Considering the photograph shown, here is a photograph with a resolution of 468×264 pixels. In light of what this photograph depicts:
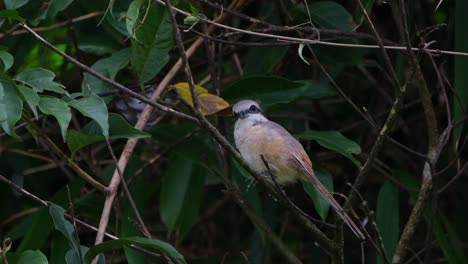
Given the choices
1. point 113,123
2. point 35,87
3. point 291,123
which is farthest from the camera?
point 291,123

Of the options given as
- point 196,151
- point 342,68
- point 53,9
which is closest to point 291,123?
point 342,68

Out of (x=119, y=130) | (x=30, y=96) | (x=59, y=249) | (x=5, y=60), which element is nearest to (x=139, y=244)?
(x=119, y=130)

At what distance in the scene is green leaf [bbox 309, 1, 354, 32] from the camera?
400 cm

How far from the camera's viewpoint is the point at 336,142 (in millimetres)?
3527

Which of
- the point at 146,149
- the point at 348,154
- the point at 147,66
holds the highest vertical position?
the point at 147,66

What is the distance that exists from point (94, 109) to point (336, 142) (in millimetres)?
1165

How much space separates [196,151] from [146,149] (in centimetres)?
73

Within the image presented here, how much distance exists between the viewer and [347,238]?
4730 mm

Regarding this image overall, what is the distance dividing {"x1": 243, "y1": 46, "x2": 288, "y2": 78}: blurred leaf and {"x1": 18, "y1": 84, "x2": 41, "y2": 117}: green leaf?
156 cm

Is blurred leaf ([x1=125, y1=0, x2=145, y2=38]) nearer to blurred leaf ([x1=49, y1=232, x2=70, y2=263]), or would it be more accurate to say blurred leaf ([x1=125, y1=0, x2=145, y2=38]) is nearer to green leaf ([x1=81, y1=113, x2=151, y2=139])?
green leaf ([x1=81, y1=113, x2=151, y2=139])

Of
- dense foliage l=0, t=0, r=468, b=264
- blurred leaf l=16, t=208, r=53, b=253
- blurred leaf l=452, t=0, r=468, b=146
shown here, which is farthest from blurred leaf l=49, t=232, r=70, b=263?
blurred leaf l=452, t=0, r=468, b=146

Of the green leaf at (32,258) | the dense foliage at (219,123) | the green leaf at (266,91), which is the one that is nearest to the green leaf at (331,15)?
the dense foliage at (219,123)

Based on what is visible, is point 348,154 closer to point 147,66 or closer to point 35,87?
point 147,66

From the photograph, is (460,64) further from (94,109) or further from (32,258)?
(32,258)
